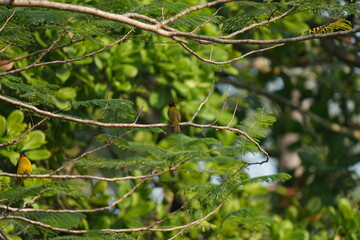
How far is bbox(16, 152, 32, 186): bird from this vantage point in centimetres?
346

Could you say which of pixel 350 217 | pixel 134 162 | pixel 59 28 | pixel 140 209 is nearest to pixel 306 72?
pixel 350 217

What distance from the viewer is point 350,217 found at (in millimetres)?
5047

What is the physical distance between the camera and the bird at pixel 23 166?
346 cm

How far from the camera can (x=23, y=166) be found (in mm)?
3551

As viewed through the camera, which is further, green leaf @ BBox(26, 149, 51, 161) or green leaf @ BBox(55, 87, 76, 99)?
green leaf @ BBox(55, 87, 76, 99)

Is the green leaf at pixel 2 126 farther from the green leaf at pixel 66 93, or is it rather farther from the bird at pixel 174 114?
the bird at pixel 174 114

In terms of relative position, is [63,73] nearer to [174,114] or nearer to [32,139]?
[32,139]

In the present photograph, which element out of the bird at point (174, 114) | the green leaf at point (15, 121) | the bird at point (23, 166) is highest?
the green leaf at point (15, 121)

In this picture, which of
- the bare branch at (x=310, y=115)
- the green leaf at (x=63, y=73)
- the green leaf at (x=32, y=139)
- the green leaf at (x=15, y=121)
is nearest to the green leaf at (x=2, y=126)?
the green leaf at (x=15, y=121)

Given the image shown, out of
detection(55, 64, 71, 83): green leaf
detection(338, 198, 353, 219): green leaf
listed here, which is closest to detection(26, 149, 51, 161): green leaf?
detection(55, 64, 71, 83): green leaf

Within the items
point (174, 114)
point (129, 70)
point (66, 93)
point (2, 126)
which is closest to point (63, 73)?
point (66, 93)

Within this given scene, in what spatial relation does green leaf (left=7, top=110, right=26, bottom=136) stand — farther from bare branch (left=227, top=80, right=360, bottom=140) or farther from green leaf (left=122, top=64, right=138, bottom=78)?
bare branch (left=227, top=80, right=360, bottom=140)

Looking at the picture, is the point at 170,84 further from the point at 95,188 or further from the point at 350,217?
the point at 350,217

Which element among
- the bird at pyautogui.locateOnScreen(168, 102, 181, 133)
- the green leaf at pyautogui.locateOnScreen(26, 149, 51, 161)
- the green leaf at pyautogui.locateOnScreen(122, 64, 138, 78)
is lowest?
the bird at pyautogui.locateOnScreen(168, 102, 181, 133)
